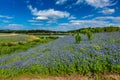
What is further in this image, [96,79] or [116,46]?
[116,46]

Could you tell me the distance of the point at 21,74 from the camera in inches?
365

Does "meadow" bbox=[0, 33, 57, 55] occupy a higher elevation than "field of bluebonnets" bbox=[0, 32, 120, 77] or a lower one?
lower

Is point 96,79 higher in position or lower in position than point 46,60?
lower

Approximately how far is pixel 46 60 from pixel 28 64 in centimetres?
99

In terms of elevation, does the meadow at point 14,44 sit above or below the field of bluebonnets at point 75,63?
below

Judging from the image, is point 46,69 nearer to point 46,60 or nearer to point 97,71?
point 46,60

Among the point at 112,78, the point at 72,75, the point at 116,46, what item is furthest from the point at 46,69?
the point at 116,46

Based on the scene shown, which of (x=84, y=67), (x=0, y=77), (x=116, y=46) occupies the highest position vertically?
(x=116, y=46)

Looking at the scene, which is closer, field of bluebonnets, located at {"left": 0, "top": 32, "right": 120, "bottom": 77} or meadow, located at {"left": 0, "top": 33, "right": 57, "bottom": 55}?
field of bluebonnets, located at {"left": 0, "top": 32, "right": 120, "bottom": 77}

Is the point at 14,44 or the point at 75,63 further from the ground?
the point at 75,63

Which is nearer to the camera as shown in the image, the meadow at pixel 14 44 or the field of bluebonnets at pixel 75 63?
the field of bluebonnets at pixel 75 63

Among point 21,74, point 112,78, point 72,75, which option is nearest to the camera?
point 112,78

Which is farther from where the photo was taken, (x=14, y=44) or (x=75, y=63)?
(x=14, y=44)

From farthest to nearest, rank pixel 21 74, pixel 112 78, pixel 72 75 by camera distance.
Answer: pixel 21 74, pixel 72 75, pixel 112 78
